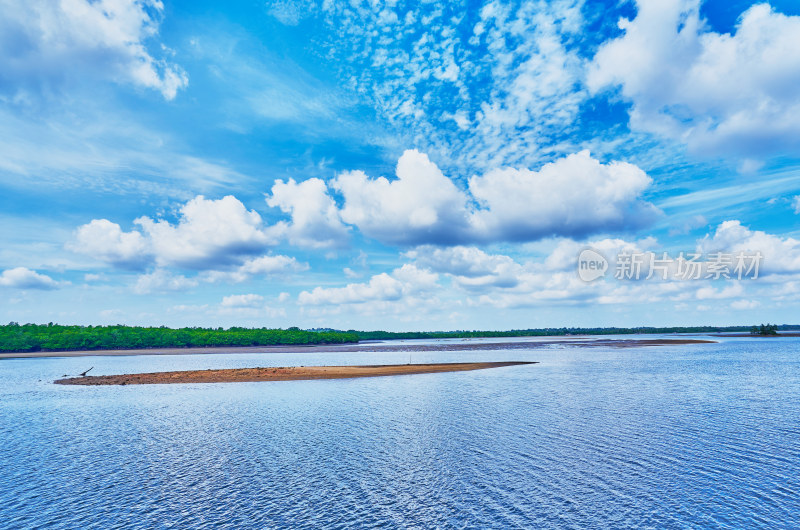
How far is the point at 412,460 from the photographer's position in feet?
95.2

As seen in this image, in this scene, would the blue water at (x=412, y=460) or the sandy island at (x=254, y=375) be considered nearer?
the blue water at (x=412, y=460)

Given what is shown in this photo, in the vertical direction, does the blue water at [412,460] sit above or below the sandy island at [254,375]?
below

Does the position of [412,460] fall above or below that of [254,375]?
below

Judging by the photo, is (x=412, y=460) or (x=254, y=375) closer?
(x=412, y=460)

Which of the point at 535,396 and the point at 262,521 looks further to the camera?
the point at 535,396

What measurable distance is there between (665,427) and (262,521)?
3117 cm

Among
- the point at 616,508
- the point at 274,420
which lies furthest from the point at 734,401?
the point at 274,420

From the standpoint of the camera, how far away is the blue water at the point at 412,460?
20.8 m

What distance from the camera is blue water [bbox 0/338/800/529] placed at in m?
20.8

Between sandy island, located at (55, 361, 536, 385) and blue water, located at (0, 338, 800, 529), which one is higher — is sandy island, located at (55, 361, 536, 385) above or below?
above

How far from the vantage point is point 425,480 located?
2531 cm

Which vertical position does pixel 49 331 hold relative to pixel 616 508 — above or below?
above

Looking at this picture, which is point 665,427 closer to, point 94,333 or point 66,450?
point 66,450

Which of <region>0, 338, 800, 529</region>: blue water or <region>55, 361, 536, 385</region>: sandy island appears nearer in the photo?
<region>0, 338, 800, 529</region>: blue water
